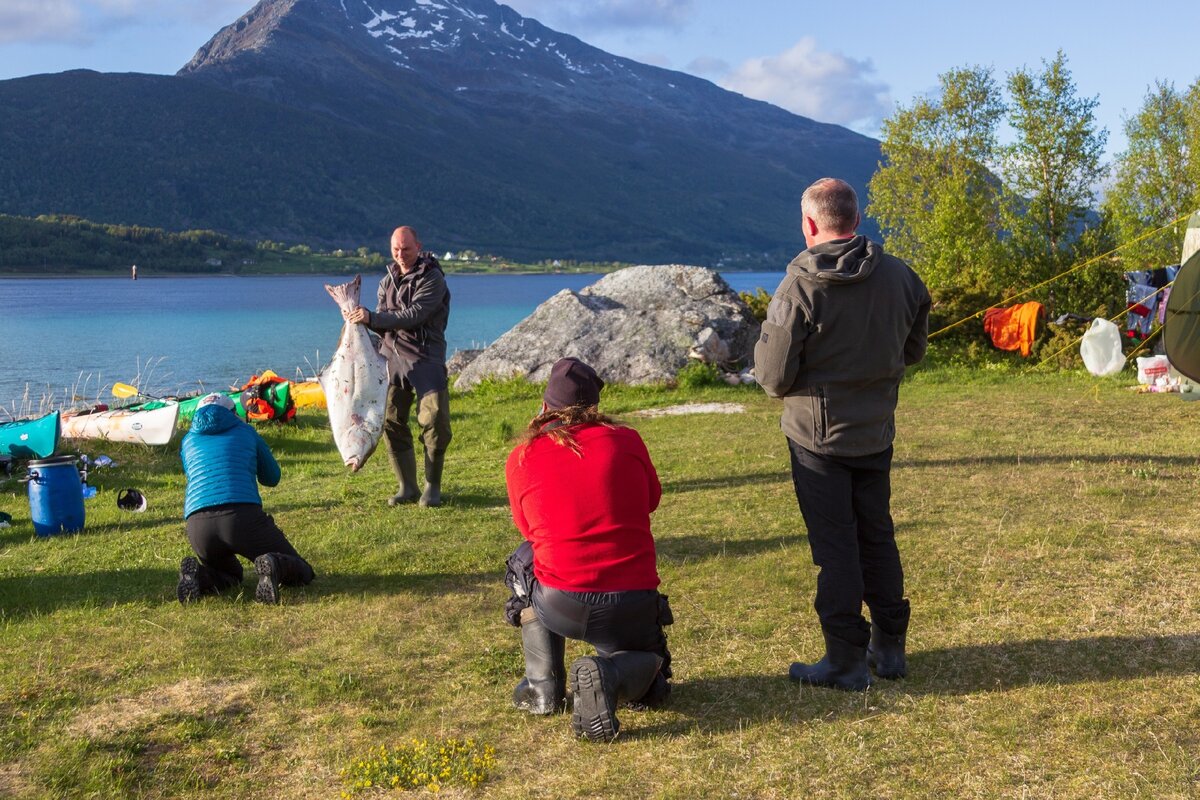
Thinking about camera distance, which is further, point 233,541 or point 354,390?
point 354,390

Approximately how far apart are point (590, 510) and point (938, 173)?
29.6 meters

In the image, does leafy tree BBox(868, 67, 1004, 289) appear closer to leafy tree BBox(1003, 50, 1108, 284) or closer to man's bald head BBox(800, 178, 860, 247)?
leafy tree BBox(1003, 50, 1108, 284)

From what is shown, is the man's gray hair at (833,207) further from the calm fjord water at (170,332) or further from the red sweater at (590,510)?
the calm fjord water at (170,332)

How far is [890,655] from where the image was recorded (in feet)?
16.6

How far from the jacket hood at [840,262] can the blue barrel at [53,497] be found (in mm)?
7111

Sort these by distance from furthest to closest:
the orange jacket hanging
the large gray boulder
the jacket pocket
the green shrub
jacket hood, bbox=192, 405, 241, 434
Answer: the green shrub
the orange jacket hanging
the large gray boulder
jacket hood, bbox=192, 405, 241, 434
the jacket pocket

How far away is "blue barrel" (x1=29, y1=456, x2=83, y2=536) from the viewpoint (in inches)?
350

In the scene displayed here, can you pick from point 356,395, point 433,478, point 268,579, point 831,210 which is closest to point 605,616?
point 831,210

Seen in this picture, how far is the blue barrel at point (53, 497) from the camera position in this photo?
889 cm

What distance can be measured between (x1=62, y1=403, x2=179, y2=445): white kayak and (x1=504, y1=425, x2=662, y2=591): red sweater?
10.6m

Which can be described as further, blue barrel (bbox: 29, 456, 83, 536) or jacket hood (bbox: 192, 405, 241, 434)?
blue barrel (bbox: 29, 456, 83, 536)

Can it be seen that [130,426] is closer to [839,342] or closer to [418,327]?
[418,327]

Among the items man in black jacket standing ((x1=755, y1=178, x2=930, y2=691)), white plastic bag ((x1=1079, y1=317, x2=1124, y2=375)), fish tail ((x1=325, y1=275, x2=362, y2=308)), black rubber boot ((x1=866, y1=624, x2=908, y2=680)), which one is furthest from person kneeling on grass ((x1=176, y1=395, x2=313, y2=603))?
white plastic bag ((x1=1079, y1=317, x2=1124, y2=375))

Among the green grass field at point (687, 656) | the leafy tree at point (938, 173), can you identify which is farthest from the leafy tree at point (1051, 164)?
the green grass field at point (687, 656)
